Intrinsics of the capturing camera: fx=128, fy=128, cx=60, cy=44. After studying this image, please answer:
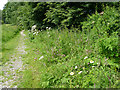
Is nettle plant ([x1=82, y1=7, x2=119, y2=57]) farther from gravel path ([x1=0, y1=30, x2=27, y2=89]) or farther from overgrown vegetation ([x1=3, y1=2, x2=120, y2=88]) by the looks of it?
gravel path ([x1=0, y1=30, x2=27, y2=89])

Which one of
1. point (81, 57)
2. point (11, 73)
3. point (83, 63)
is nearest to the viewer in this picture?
point (83, 63)

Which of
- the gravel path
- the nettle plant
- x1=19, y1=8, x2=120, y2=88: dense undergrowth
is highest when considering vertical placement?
the nettle plant

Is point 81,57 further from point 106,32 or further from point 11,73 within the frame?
point 11,73

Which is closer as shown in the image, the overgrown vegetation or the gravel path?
the overgrown vegetation

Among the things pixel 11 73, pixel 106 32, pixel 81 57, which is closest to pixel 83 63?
pixel 81 57

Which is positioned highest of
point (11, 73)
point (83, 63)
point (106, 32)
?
point (106, 32)

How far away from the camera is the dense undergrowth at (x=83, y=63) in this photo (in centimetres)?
306

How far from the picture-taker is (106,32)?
13.4ft

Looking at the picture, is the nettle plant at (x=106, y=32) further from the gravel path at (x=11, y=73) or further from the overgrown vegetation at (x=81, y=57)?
the gravel path at (x=11, y=73)

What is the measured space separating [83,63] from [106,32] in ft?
4.43

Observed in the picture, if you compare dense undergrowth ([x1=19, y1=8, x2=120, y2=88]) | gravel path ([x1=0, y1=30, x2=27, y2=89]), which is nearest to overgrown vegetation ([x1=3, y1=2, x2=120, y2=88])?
dense undergrowth ([x1=19, y1=8, x2=120, y2=88])

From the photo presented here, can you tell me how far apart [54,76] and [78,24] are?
309cm

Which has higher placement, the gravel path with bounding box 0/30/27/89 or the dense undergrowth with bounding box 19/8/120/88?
the dense undergrowth with bounding box 19/8/120/88

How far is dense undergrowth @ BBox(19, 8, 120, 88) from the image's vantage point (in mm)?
3064
